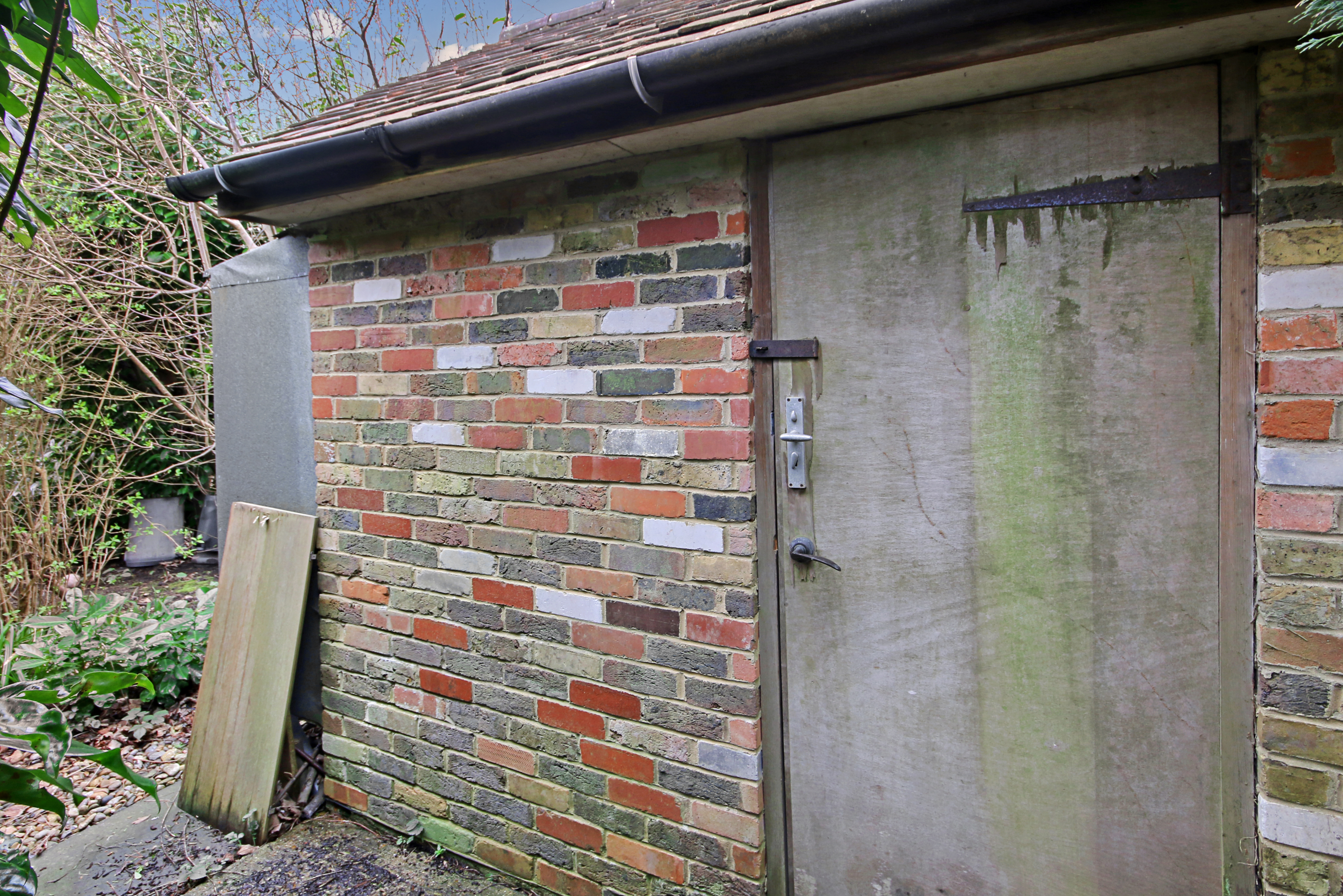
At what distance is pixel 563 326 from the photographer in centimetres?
237

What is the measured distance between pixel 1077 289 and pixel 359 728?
2950mm

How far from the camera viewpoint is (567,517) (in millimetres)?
2385

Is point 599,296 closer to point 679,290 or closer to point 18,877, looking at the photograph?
point 679,290

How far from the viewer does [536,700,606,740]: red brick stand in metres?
2.34

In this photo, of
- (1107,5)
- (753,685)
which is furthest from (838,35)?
(753,685)

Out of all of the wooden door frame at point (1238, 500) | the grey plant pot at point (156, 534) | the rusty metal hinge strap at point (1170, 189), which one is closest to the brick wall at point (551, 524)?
the rusty metal hinge strap at point (1170, 189)

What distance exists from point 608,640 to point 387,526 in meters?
1.10

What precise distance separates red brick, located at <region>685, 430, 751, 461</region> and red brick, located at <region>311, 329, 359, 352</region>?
5.16 ft

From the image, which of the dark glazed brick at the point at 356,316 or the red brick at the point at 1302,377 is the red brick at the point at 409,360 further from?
the red brick at the point at 1302,377

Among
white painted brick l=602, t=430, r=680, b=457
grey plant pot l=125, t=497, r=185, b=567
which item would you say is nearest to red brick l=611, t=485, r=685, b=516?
white painted brick l=602, t=430, r=680, b=457

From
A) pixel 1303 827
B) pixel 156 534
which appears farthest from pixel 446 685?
pixel 156 534

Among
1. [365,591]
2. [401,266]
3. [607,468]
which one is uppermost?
[401,266]

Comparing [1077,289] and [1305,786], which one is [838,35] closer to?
[1077,289]

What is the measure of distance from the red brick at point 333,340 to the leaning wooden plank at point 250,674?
706 mm
